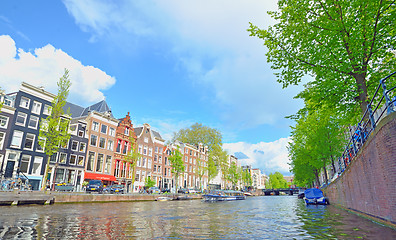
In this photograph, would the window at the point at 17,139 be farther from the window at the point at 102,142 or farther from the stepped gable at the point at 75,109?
the stepped gable at the point at 75,109

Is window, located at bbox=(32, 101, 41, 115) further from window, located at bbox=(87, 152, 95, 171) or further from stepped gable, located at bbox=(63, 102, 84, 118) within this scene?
stepped gable, located at bbox=(63, 102, 84, 118)

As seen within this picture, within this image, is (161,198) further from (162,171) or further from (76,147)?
(162,171)

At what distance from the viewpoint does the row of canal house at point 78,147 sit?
33406 millimetres

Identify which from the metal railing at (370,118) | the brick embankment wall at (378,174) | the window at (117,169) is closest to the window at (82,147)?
the window at (117,169)

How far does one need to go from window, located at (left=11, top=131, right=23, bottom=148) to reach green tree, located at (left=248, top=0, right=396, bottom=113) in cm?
3500

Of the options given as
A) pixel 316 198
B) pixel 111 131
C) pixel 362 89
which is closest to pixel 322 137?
pixel 316 198

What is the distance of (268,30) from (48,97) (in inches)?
1441

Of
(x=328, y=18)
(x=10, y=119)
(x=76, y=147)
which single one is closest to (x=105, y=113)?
(x=76, y=147)

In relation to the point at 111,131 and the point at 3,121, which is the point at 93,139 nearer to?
the point at 111,131

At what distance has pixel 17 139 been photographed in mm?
33938

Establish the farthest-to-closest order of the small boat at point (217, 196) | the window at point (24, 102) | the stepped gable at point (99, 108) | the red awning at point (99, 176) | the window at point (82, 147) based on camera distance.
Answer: the stepped gable at point (99, 108) → the small boat at point (217, 196) → the window at point (82, 147) → the red awning at point (99, 176) → the window at point (24, 102)

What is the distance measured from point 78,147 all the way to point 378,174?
145ft

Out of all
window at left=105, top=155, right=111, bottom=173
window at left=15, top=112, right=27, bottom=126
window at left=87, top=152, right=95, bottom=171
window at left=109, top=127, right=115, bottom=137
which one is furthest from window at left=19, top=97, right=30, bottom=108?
window at left=105, top=155, right=111, bottom=173

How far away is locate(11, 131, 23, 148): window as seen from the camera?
33438 millimetres
